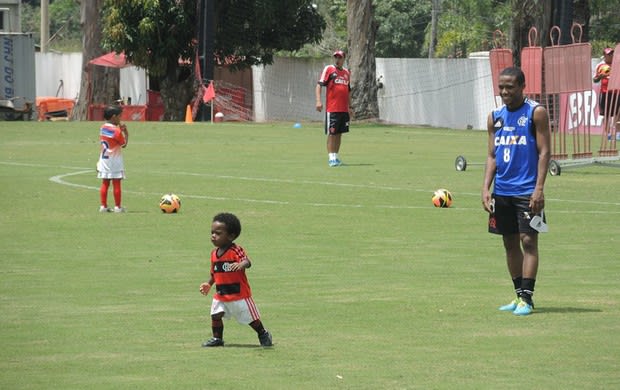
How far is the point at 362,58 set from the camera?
47531mm

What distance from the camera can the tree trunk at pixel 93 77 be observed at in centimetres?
5369

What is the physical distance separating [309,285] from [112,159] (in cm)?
686

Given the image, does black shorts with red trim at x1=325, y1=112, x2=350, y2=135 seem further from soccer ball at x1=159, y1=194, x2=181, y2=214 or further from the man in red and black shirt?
soccer ball at x1=159, y1=194, x2=181, y2=214

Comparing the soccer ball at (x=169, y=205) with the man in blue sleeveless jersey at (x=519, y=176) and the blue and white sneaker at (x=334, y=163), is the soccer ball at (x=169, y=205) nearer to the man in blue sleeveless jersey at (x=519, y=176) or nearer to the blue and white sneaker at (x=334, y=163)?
the man in blue sleeveless jersey at (x=519, y=176)

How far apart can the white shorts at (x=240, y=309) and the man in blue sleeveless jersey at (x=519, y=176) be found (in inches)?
93.9

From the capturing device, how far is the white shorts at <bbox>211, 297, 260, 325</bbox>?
9.34 meters

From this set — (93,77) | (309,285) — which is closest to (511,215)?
(309,285)

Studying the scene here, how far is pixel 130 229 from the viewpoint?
656 inches

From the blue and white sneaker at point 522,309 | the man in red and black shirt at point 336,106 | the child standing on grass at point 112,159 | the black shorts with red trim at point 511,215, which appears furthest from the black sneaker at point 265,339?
the man in red and black shirt at point 336,106

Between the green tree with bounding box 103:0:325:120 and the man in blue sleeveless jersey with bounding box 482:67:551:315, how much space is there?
37.6 meters

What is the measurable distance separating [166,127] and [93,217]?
21.8 m

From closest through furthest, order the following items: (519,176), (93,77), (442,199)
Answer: (519,176) < (442,199) < (93,77)

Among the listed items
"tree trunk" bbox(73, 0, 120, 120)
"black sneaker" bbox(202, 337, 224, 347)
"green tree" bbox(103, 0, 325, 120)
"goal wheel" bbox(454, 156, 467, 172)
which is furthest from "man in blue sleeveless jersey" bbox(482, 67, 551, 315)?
"tree trunk" bbox(73, 0, 120, 120)

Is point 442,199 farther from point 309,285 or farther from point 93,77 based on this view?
point 93,77
